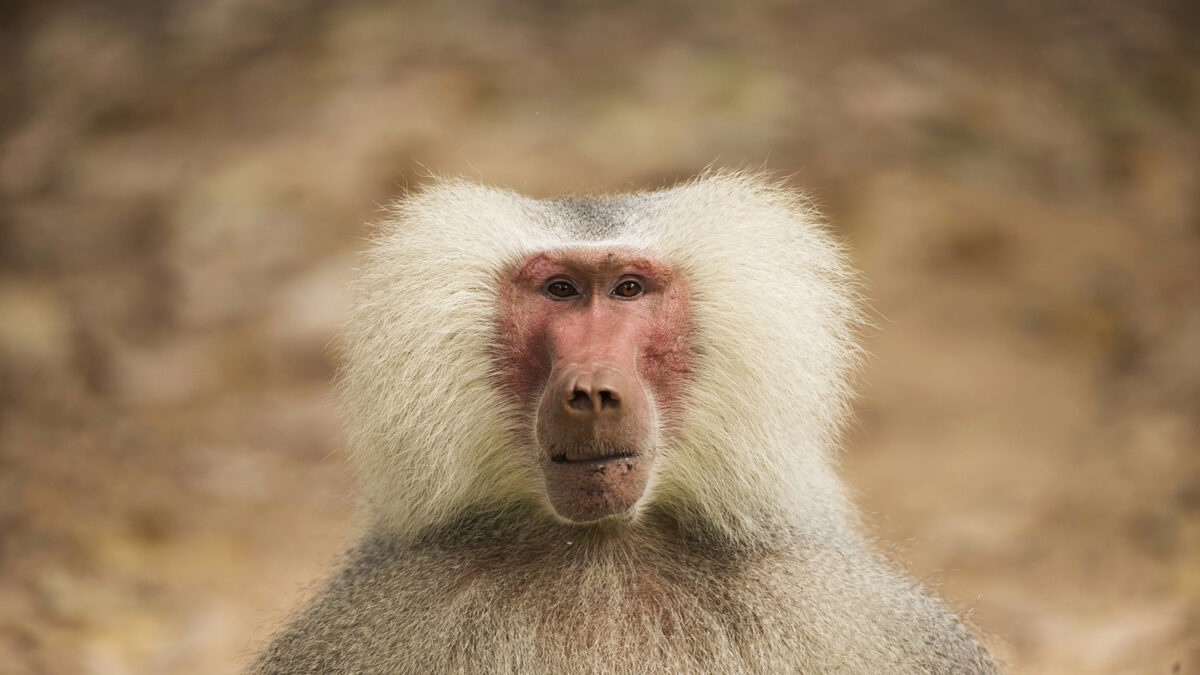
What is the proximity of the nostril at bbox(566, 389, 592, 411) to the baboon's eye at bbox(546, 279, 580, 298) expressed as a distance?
336mm

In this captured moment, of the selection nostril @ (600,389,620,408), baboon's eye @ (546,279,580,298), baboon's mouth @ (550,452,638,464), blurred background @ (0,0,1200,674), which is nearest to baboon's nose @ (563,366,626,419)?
nostril @ (600,389,620,408)

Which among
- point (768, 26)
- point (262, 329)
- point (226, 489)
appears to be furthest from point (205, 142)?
point (768, 26)

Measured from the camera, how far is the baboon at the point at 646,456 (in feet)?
8.27

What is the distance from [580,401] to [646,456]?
0.72 feet

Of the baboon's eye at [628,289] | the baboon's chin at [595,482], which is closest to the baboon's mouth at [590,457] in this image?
the baboon's chin at [595,482]

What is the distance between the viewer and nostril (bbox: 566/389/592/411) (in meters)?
2.31

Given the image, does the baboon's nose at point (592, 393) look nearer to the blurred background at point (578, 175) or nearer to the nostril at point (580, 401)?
the nostril at point (580, 401)

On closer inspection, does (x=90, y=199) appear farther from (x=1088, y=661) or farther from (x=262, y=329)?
(x=1088, y=661)

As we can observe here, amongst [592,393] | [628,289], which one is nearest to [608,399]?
[592,393]

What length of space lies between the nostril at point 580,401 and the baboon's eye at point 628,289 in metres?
0.34

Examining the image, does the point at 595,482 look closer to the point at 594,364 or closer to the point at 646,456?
the point at 646,456

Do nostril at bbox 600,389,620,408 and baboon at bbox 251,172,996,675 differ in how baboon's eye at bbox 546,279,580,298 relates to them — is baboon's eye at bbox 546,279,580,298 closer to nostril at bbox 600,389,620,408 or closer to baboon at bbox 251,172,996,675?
baboon at bbox 251,172,996,675

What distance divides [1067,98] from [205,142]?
17.8ft

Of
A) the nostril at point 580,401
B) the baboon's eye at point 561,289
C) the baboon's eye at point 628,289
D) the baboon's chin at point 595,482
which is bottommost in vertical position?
the baboon's chin at point 595,482
